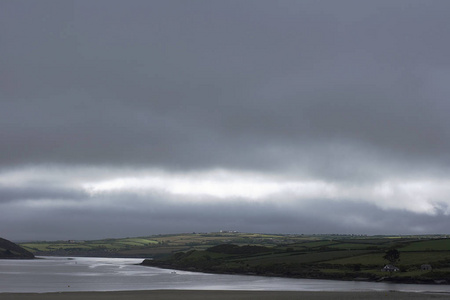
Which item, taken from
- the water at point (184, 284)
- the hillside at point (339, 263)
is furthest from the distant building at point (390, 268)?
the water at point (184, 284)

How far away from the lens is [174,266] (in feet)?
625

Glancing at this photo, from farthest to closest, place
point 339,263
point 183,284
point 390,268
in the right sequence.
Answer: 1. point 339,263
2. point 390,268
3. point 183,284
